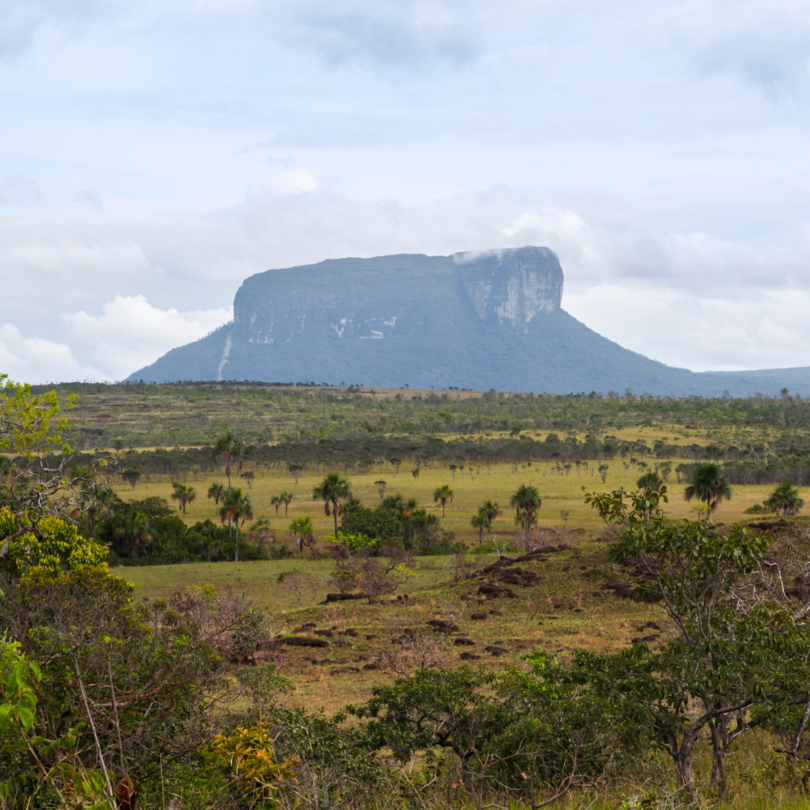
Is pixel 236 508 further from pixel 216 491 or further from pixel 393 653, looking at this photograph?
pixel 393 653

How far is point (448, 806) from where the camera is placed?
656 cm

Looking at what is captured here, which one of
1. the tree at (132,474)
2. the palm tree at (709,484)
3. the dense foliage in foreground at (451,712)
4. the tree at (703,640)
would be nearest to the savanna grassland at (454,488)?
the tree at (703,640)

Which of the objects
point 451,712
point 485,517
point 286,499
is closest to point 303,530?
point 485,517

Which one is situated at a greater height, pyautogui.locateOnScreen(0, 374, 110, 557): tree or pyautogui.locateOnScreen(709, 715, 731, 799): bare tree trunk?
pyautogui.locateOnScreen(0, 374, 110, 557): tree

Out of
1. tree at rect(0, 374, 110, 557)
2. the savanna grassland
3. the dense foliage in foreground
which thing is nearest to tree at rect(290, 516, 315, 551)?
the savanna grassland

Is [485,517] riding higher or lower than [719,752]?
lower

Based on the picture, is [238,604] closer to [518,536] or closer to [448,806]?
[448,806]

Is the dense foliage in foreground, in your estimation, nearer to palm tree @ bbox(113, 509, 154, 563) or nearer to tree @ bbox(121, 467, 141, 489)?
palm tree @ bbox(113, 509, 154, 563)

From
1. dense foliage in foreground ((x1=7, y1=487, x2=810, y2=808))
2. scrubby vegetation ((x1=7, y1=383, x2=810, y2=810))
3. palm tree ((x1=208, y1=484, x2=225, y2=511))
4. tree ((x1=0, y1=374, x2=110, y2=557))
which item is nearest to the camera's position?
dense foliage in foreground ((x1=7, y1=487, x2=810, y2=808))

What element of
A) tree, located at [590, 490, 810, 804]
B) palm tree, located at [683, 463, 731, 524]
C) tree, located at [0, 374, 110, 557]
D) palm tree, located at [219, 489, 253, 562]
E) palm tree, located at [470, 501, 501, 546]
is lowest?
palm tree, located at [470, 501, 501, 546]

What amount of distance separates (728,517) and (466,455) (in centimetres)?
5827

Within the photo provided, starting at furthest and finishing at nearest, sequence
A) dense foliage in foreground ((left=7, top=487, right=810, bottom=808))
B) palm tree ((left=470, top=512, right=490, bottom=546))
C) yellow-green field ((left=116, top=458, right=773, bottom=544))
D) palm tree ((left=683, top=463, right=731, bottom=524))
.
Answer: yellow-green field ((left=116, top=458, right=773, bottom=544)) < palm tree ((left=470, top=512, right=490, bottom=546)) < palm tree ((left=683, top=463, right=731, bottom=524)) < dense foliage in foreground ((left=7, top=487, right=810, bottom=808))

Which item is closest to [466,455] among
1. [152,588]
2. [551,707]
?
[152,588]

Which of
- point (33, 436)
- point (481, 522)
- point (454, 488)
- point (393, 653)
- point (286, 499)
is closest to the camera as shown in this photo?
point (33, 436)
